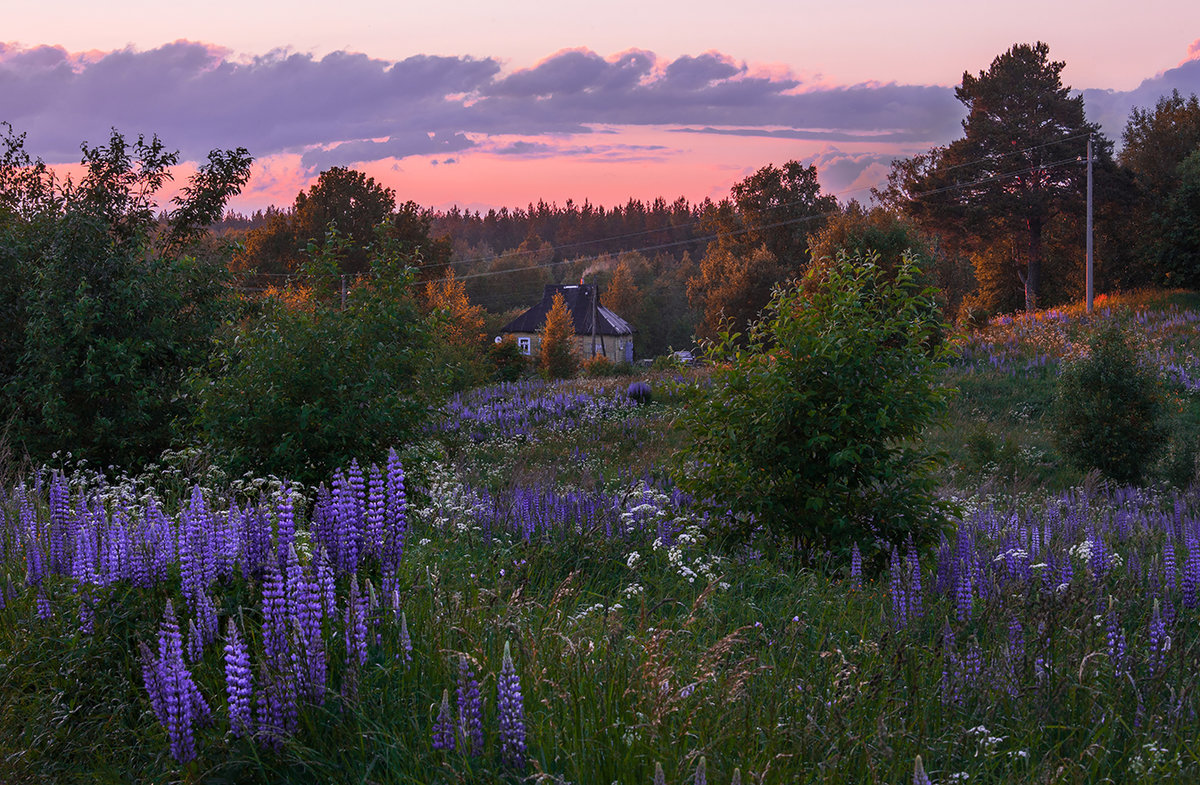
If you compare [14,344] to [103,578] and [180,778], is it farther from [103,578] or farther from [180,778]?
[180,778]

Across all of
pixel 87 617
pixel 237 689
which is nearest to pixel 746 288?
pixel 87 617

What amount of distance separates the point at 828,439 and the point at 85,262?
11.5 m

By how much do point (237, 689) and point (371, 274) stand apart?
22.3 ft

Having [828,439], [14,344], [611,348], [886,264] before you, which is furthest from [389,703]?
[611,348]

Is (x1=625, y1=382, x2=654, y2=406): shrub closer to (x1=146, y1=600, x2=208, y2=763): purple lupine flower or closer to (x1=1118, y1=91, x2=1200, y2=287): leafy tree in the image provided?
(x1=146, y1=600, x2=208, y2=763): purple lupine flower

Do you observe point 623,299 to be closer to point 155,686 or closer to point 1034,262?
point 1034,262

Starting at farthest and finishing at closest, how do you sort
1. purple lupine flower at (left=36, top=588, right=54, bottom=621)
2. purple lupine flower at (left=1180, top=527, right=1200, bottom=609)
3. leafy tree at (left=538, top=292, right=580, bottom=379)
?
1. leafy tree at (left=538, top=292, right=580, bottom=379)
2. purple lupine flower at (left=1180, top=527, right=1200, bottom=609)
3. purple lupine flower at (left=36, top=588, right=54, bottom=621)

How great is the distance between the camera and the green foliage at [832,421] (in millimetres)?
6766

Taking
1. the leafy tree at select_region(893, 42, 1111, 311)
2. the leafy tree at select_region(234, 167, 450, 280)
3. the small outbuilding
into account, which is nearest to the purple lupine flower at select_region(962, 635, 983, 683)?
the leafy tree at select_region(893, 42, 1111, 311)

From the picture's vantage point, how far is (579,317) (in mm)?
71938

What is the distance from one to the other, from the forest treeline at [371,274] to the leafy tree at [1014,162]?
111 mm

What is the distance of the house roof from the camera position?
68.9 metres

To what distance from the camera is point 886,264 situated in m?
34.2

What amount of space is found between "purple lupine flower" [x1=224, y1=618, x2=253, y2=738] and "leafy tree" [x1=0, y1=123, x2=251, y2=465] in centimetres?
984
